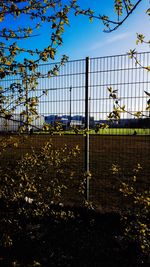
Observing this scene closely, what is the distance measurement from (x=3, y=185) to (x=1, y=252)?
0.87 metres

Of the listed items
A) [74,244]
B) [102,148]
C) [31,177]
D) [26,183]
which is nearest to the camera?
[26,183]

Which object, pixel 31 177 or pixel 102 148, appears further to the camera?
pixel 102 148

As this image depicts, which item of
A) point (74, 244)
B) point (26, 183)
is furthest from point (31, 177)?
point (74, 244)

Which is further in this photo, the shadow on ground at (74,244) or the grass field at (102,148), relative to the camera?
the grass field at (102,148)

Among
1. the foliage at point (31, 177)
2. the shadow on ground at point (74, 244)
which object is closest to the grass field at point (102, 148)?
the foliage at point (31, 177)

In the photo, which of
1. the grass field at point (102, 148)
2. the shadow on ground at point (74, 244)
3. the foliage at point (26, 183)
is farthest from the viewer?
the grass field at point (102, 148)

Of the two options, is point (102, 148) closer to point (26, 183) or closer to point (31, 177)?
point (31, 177)

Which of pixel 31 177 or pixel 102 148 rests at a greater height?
pixel 102 148

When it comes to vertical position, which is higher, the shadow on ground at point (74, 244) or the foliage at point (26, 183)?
the foliage at point (26, 183)

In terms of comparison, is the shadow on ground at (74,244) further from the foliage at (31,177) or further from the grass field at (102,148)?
the grass field at (102,148)

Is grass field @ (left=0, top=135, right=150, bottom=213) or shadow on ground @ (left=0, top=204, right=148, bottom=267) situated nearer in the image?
shadow on ground @ (left=0, top=204, right=148, bottom=267)

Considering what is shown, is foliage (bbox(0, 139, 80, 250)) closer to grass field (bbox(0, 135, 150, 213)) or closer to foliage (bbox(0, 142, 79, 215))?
foliage (bbox(0, 142, 79, 215))

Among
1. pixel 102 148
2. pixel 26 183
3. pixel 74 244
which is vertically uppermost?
pixel 102 148

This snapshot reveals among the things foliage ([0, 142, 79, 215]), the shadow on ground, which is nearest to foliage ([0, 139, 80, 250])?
foliage ([0, 142, 79, 215])
